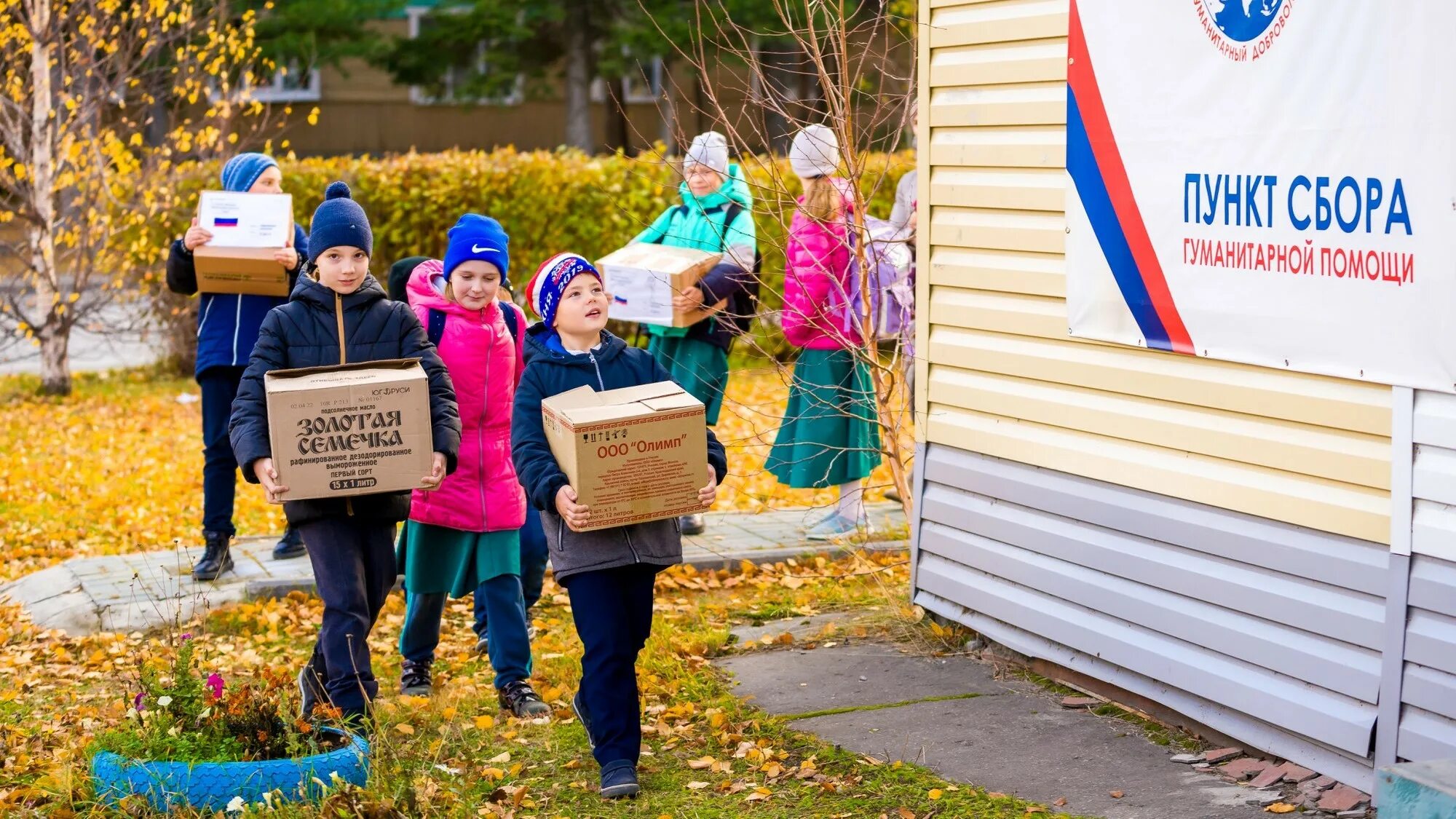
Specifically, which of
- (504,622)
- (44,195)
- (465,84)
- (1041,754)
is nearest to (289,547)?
(504,622)

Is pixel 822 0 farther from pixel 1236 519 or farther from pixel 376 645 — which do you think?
pixel 376 645

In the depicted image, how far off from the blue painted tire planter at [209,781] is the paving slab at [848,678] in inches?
69.3

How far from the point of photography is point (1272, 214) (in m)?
4.31

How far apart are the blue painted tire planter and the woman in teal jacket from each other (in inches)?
148

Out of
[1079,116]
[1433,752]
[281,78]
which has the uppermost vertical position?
[281,78]

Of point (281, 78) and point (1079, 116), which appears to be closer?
point (1079, 116)

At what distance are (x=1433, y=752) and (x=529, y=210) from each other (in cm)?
1217

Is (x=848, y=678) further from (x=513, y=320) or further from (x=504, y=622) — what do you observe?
(x=513, y=320)

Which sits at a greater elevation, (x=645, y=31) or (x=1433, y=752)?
(x=645, y=31)

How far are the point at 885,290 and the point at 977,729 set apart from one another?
2957 millimetres

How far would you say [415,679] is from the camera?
19.3ft

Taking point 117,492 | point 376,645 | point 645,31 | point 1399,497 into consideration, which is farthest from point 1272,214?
point 645,31

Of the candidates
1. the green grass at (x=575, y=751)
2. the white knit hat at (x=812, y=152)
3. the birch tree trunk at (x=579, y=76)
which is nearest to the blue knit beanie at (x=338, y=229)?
the green grass at (x=575, y=751)

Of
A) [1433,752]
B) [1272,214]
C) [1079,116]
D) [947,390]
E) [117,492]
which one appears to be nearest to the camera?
[1433,752]
